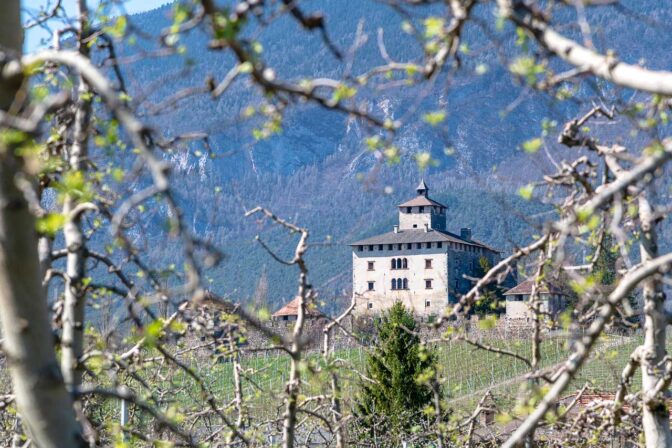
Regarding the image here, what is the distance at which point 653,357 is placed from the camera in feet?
18.5

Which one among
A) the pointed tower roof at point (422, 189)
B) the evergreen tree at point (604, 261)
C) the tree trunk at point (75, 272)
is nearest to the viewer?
the tree trunk at point (75, 272)

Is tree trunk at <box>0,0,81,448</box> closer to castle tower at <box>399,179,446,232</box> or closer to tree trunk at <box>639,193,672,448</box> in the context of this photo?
tree trunk at <box>639,193,672,448</box>

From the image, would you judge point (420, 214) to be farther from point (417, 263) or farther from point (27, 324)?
point (27, 324)

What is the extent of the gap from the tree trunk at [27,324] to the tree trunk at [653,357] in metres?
3.58

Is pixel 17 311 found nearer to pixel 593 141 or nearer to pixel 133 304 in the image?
pixel 133 304

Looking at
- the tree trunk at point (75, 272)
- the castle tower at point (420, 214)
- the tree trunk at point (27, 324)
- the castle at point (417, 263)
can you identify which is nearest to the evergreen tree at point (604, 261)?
the tree trunk at point (75, 272)

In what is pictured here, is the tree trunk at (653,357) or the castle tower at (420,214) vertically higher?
the castle tower at (420,214)

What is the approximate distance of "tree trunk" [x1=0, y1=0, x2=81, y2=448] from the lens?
2748 mm

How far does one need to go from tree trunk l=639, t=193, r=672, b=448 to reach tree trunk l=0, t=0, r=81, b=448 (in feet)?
11.7

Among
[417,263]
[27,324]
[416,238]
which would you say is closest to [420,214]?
[416,238]

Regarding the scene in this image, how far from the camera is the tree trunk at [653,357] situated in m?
5.54

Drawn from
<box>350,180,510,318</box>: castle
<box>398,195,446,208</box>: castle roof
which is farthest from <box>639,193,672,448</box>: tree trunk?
<box>398,195,446,208</box>: castle roof

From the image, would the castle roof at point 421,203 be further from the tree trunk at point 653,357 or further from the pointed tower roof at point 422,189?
the tree trunk at point 653,357

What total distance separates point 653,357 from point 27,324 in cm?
388
